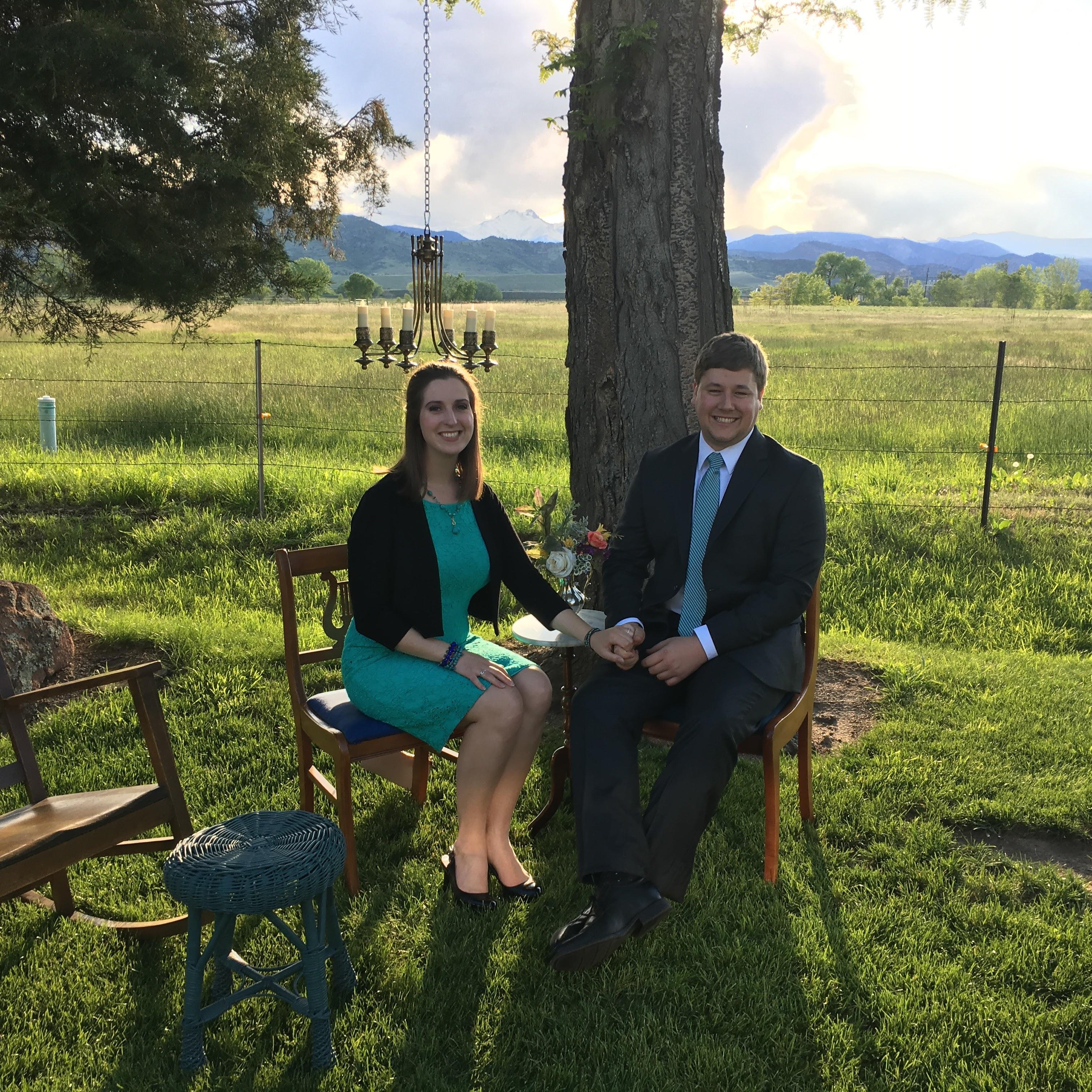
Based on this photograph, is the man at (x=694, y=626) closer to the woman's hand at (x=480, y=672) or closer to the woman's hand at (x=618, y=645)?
the woman's hand at (x=618, y=645)

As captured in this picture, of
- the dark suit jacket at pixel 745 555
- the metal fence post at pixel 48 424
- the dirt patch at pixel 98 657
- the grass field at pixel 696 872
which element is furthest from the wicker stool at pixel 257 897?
the metal fence post at pixel 48 424

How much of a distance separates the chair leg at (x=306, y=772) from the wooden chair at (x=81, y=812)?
577 mm

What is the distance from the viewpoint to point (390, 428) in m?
11.7

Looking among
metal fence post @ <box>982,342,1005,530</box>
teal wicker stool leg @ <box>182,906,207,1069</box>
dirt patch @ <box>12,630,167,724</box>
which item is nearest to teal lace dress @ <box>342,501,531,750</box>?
teal wicker stool leg @ <box>182,906,207,1069</box>

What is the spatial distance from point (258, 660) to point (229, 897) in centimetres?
293

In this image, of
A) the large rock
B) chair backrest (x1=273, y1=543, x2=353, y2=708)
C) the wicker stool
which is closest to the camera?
the wicker stool

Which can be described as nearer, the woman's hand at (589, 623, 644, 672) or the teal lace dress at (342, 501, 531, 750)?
the teal lace dress at (342, 501, 531, 750)

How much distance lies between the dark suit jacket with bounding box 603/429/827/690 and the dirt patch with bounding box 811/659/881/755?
1062 millimetres

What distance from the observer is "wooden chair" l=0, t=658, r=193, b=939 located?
7.93 feet

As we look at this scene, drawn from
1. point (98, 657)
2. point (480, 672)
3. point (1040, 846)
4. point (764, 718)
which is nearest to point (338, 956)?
point (480, 672)

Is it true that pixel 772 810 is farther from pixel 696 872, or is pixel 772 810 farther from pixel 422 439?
pixel 422 439

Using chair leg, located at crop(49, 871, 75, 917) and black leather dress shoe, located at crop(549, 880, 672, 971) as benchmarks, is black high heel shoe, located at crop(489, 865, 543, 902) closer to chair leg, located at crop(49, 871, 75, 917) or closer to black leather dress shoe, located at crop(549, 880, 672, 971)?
black leather dress shoe, located at crop(549, 880, 672, 971)

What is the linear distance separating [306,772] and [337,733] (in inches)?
18.3

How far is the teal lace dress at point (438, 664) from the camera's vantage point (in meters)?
3.03
